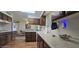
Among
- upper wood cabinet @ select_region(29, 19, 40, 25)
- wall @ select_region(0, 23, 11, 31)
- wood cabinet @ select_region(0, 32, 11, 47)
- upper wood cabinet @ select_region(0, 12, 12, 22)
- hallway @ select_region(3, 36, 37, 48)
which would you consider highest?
upper wood cabinet @ select_region(0, 12, 12, 22)

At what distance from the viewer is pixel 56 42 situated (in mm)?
2076

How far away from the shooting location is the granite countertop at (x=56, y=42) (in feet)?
6.59

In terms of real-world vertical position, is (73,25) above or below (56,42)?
above

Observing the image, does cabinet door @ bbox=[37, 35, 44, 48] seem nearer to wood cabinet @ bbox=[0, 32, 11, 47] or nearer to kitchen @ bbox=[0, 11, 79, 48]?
kitchen @ bbox=[0, 11, 79, 48]

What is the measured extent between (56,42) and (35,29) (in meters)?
0.47

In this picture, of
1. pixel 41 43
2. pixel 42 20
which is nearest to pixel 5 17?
pixel 42 20

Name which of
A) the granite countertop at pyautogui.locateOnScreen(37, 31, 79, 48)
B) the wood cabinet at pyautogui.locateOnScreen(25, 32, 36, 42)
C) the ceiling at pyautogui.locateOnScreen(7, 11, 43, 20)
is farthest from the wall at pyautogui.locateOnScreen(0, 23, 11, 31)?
the granite countertop at pyautogui.locateOnScreen(37, 31, 79, 48)

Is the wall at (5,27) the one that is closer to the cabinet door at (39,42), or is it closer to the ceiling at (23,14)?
the ceiling at (23,14)

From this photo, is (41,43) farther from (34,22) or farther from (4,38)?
(4,38)

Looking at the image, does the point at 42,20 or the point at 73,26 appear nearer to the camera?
the point at 73,26

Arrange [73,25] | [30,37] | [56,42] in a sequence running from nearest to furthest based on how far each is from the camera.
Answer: [73,25], [56,42], [30,37]

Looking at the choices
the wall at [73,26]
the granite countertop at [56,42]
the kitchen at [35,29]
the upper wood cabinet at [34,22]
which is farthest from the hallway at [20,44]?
the wall at [73,26]

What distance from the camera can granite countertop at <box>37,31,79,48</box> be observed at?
201 cm
